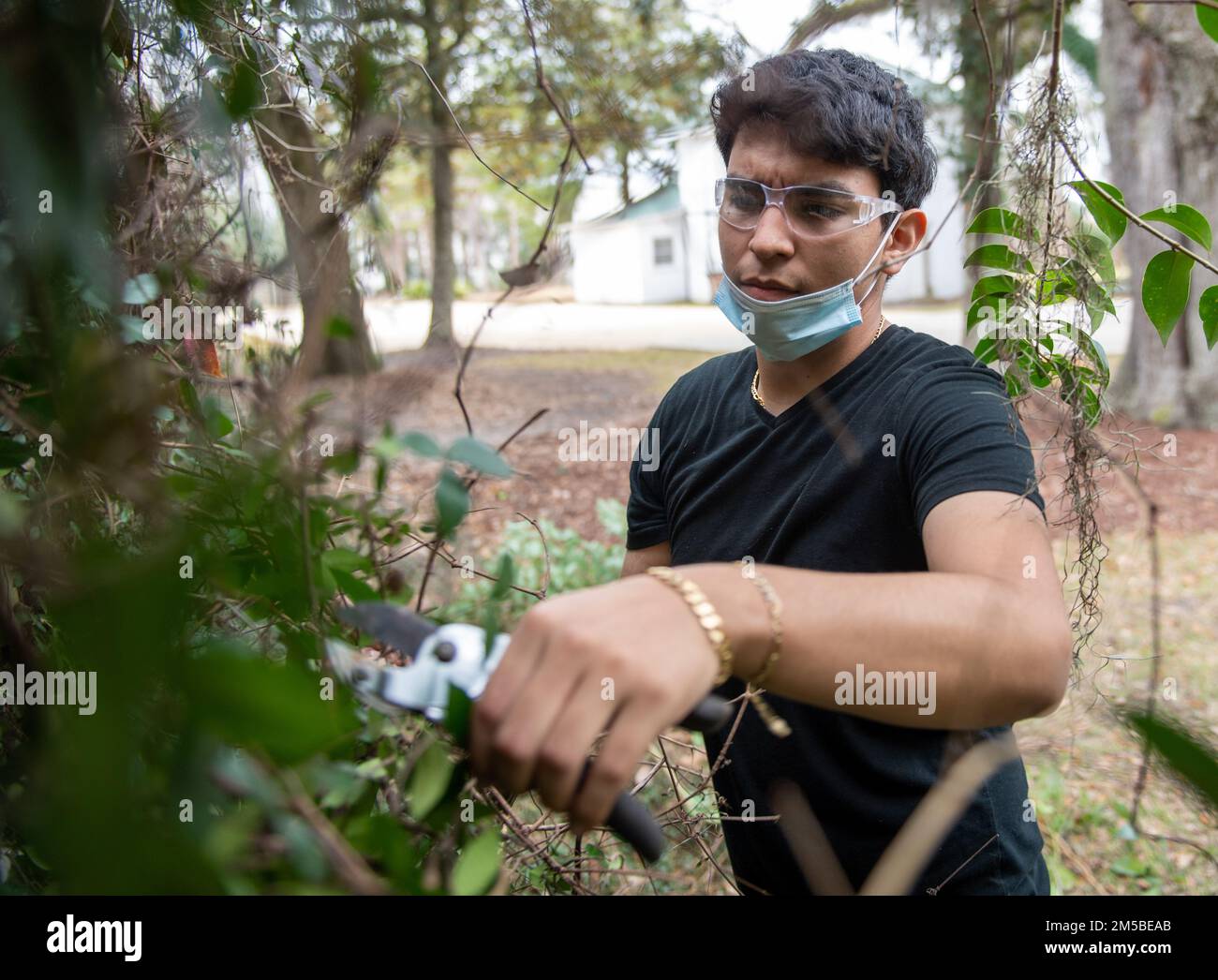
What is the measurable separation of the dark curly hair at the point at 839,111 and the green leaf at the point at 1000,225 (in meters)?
0.15

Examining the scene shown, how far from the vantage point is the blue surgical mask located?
5.40 feet

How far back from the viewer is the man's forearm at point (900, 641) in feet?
2.64

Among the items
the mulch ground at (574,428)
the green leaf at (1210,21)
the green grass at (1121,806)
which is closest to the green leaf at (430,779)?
the green leaf at (1210,21)

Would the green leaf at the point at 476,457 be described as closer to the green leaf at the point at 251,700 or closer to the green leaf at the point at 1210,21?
the green leaf at the point at 251,700

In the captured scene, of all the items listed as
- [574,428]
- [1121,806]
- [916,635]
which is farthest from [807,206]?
[574,428]

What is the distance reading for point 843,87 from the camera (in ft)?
5.17

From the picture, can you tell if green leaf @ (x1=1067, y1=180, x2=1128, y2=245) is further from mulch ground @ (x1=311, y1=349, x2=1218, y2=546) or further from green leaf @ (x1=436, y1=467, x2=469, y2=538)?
mulch ground @ (x1=311, y1=349, x2=1218, y2=546)

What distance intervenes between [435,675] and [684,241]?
1232 mm

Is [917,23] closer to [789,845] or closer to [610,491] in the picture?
[789,845]

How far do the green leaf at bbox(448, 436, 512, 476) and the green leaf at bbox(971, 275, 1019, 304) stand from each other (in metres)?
1.17

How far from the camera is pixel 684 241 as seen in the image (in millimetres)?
1777

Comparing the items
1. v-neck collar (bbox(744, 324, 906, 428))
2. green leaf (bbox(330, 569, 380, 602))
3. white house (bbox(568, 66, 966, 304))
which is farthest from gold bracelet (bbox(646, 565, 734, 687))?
v-neck collar (bbox(744, 324, 906, 428))
